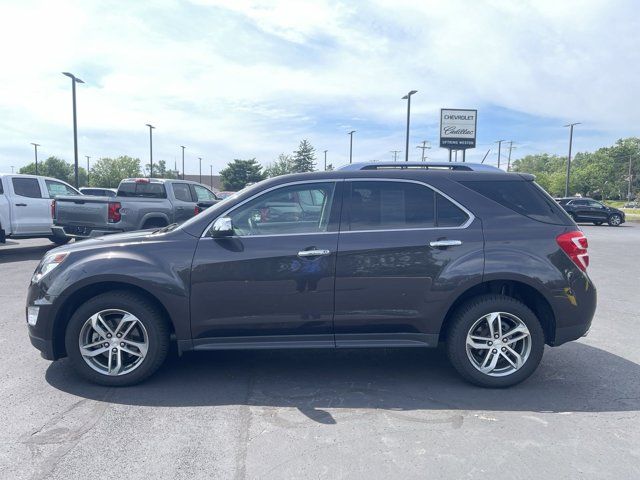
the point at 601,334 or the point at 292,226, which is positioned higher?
the point at 292,226

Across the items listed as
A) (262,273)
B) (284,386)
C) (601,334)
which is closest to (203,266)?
(262,273)

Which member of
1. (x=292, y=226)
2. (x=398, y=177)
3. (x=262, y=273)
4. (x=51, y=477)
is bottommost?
(x=51, y=477)

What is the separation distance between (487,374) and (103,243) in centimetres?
347

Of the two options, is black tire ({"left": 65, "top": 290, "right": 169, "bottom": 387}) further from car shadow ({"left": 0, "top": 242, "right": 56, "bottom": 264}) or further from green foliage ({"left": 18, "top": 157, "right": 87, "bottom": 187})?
green foliage ({"left": 18, "top": 157, "right": 87, "bottom": 187})

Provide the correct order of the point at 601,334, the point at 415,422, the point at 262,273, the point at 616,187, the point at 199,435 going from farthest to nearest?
the point at 616,187 → the point at 601,334 → the point at 262,273 → the point at 415,422 → the point at 199,435

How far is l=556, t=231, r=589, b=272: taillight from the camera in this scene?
13.9 ft

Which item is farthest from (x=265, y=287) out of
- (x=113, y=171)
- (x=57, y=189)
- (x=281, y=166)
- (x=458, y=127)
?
(x=113, y=171)

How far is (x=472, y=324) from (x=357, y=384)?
1.11 metres

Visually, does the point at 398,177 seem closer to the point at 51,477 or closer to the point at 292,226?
the point at 292,226

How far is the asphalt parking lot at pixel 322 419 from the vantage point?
3059mm

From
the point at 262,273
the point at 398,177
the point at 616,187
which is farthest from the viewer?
the point at 616,187

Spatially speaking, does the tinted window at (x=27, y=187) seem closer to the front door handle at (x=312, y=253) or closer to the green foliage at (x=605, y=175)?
the front door handle at (x=312, y=253)

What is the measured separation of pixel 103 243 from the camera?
433cm

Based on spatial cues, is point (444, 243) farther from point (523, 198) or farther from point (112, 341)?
point (112, 341)
